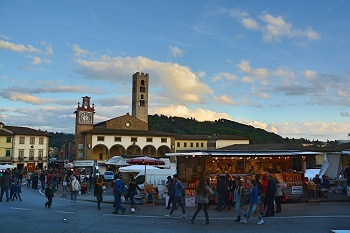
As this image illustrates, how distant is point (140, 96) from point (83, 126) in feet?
77.3

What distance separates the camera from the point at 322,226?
38.4 ft

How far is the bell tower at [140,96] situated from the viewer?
278 feet

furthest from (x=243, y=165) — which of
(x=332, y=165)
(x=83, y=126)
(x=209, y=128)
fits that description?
(x=209, y=128)

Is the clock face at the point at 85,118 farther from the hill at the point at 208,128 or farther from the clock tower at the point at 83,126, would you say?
the hill at the point at 208,128

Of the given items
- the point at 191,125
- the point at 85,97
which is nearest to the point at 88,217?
the point at 85,97

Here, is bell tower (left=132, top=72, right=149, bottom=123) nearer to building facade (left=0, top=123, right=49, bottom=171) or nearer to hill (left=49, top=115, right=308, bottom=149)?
building facade (left=0, top=123, right=49, bottom=171)

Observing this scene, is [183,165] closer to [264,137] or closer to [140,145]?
[140,145]

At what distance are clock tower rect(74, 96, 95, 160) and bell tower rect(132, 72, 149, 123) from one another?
1844cm

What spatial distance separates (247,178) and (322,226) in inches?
287

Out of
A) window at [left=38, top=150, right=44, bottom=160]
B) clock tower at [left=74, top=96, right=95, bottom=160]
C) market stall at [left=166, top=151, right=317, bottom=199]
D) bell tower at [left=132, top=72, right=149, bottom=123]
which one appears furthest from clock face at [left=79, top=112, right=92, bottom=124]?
market stall at [left=166, top=151, right=317, bottom=199]

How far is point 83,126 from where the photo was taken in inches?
2547

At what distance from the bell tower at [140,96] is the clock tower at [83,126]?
18.4 meters

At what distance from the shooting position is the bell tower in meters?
84.6

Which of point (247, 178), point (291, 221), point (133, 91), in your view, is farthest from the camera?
point (133, 91)
